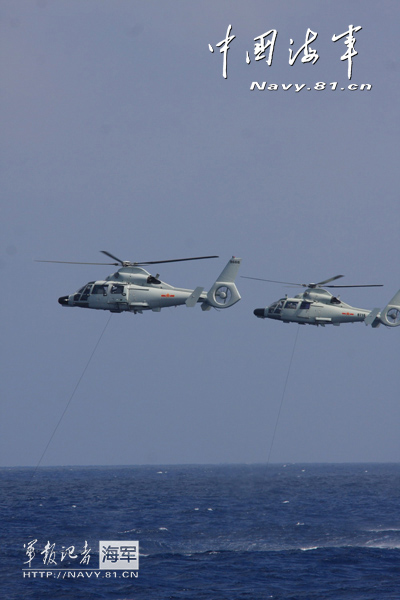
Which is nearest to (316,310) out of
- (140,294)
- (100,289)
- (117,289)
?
(140,294)

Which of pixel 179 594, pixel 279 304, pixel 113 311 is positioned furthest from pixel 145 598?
pixel 279 304

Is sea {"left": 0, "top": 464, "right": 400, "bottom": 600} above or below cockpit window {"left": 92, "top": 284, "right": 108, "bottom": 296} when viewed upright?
below

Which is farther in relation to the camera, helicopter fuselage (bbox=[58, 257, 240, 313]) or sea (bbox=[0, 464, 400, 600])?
helicopter fuselage (bbox=[58, 257, 240, 313])

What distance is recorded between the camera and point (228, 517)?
77.6m

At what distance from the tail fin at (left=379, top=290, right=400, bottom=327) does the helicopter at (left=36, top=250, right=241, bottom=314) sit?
50.3 ft

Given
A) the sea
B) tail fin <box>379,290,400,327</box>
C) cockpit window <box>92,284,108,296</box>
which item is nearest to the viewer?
the sea

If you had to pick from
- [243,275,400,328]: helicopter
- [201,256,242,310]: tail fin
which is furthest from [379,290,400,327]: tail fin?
[201,256,242,310]: tail fin

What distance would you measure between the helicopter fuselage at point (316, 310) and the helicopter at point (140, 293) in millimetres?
8193

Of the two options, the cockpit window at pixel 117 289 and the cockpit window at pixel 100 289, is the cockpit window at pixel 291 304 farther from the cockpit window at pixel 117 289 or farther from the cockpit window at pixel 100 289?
the cockpit window at pixel 100 289

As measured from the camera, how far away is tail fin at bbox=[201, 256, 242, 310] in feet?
161

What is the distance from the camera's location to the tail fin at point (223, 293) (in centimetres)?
4922

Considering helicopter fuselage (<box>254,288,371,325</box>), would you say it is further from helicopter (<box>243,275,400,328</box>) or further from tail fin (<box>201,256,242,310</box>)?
tail fin (<box>201,256,242,310</box>)

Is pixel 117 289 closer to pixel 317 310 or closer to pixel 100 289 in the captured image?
pixel 100 289

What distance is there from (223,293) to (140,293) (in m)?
5.92
